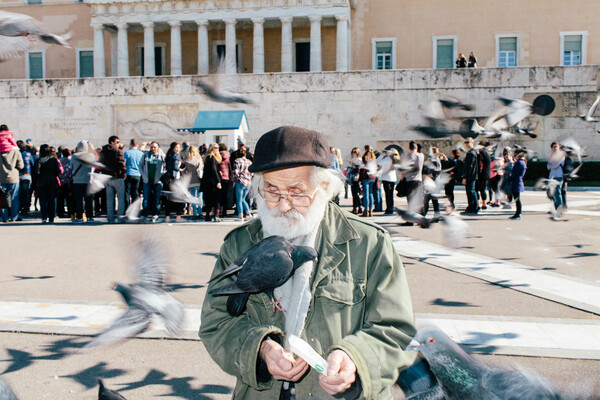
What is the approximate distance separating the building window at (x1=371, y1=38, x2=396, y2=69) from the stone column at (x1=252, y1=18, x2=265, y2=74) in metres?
8.90

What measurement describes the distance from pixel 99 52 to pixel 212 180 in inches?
1322

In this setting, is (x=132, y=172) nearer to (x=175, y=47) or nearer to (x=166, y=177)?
(x=166, y=177)

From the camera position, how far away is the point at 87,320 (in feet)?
17.0

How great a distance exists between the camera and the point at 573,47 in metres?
41.2

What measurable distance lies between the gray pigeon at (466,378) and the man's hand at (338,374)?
1.29ft

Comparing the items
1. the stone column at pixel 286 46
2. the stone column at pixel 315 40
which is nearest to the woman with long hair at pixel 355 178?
the stone column at pixel 315 40

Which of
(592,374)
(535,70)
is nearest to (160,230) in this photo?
(592,374)

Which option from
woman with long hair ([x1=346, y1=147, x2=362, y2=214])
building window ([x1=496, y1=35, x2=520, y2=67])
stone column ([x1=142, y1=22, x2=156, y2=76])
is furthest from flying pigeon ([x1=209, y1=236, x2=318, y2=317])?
building window ([x1=496, y1=35, x2=520, y2=67])

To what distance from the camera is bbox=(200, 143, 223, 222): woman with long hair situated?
12.6 metres

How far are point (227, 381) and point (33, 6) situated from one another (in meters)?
48.3

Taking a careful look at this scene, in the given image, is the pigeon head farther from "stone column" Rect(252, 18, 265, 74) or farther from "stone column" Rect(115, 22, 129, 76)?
"stone column" Rect(115, 22, 129, 76)

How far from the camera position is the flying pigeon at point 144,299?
3.87 m

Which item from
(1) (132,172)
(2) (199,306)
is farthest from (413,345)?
(1) (132,172)

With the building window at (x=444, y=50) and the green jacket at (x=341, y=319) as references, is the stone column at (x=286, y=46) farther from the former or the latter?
the green jacket at (x=341, y=319)
